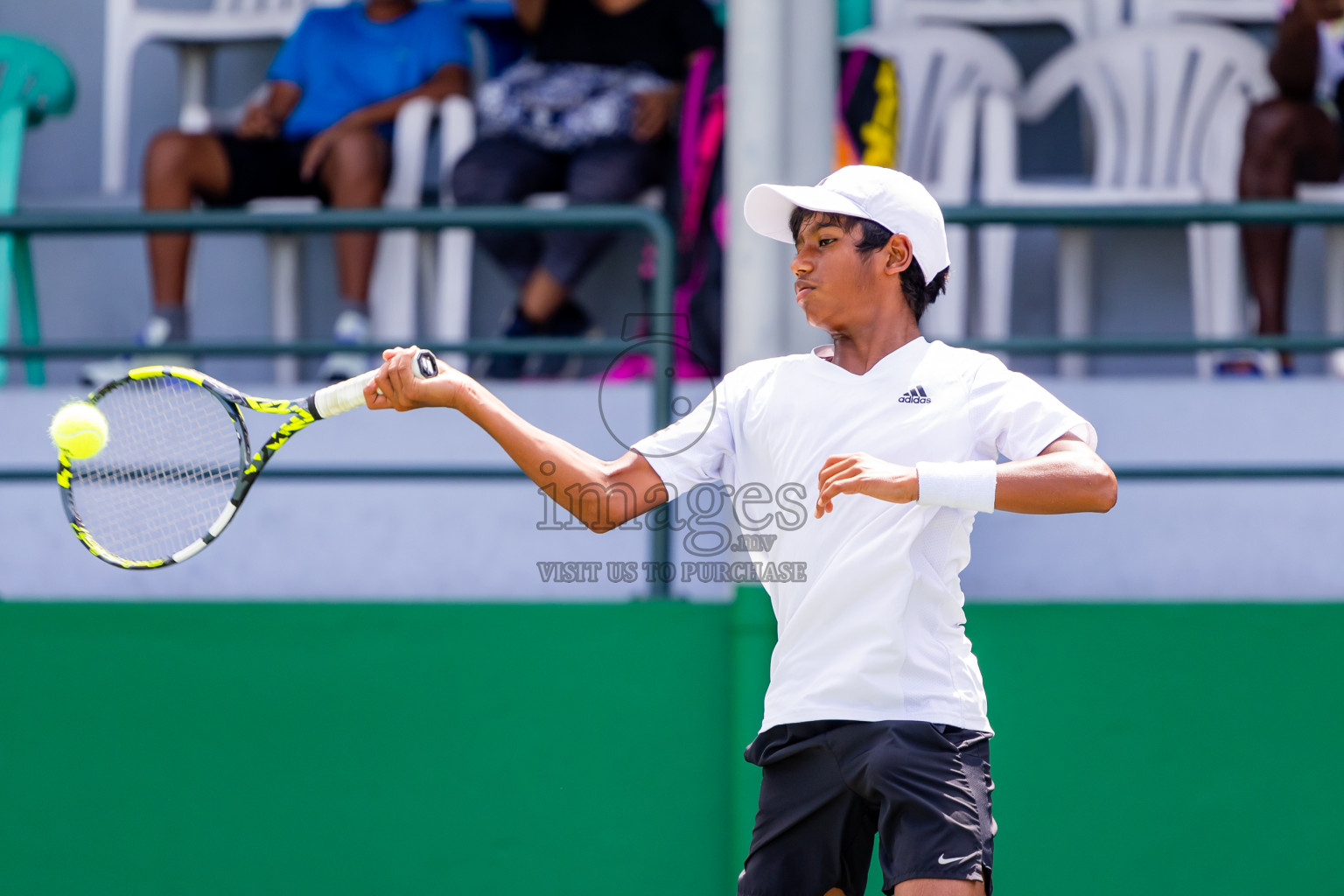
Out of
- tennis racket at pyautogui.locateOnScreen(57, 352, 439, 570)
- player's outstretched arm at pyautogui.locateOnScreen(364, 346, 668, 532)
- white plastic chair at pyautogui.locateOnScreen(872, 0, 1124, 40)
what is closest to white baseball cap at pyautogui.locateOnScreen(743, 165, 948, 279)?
player's outstretched arm at pyautogui.locateOnScreen(364, 346, 668, 532)

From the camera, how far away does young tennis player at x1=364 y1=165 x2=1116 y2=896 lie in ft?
7.04

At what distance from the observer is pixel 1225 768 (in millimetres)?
3438

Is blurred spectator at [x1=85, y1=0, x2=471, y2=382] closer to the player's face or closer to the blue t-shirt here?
the blue t-shirt

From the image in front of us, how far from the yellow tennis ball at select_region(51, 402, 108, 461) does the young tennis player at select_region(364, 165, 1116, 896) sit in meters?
0.68

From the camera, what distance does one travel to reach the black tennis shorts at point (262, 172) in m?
4.99

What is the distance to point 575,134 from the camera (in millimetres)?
4727

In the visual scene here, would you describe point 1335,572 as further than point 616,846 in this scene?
Yes

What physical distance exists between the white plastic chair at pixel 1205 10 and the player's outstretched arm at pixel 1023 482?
377cm

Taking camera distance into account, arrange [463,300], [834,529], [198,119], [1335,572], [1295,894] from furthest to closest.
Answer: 1. [198,119]
2. [463,300]
3. [1335,572]
4. [1295,894]
5. [834,529]

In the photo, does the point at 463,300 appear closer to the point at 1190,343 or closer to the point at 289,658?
the point at 289,658

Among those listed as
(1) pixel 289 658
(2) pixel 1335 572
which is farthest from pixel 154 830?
(2) pixel 1335 572

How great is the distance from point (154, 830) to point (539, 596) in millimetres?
1215

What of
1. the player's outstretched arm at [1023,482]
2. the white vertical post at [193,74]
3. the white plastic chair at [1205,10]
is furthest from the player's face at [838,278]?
the white vertical post at [193,74]

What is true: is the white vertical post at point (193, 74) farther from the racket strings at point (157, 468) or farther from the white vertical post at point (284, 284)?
the racket strings at point (157, 468)
